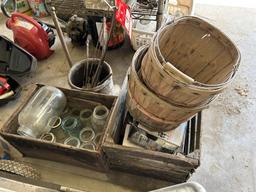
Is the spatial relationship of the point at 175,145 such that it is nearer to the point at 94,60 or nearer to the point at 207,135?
the point at 207,135

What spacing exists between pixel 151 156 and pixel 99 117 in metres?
0.37

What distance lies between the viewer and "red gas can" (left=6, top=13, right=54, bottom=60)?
1649mm

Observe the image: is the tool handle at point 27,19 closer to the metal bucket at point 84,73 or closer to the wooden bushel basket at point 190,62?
the metal bucket at point 84,73

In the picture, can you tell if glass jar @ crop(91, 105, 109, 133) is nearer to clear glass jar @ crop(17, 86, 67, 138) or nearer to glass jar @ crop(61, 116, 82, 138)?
glass jar @ crop(61, 116, 82, 138)

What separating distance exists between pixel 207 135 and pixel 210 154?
122 millimetres

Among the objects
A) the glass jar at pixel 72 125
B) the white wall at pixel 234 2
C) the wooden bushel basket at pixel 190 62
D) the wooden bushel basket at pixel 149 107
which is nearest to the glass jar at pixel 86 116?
the glass jar at pixel 72 125

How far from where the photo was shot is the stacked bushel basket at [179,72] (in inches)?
29.8

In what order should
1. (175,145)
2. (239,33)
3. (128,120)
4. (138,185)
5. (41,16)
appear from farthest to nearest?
(41,16)
(239,33)
(138,185)
(128,120)
(175,145)

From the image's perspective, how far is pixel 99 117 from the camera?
4.10 ft

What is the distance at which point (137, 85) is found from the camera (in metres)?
0.90

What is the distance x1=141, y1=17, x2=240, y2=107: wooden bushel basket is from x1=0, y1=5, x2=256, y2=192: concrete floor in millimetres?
603

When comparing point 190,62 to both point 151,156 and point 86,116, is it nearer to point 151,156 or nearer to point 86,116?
point 151,156

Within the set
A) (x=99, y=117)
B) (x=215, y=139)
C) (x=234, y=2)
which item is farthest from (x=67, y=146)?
(x=234, y=2)

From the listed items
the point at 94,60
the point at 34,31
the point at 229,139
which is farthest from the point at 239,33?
the point at 34,31
